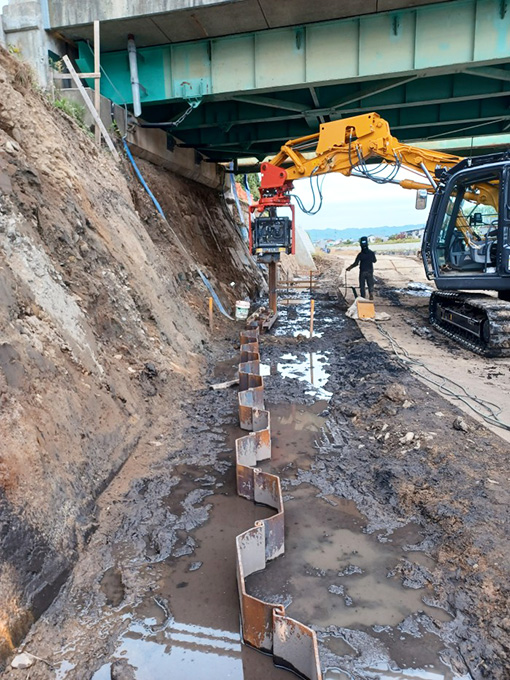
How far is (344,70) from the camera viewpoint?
35.4ft

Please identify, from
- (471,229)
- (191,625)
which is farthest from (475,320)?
(191,625)

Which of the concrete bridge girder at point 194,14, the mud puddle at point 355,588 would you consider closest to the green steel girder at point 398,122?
the concrete bridge girder at point 194,14

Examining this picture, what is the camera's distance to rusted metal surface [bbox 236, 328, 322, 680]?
268cm

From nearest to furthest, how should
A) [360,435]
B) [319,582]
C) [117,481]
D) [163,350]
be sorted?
1. [319,582]
2. [117,481]
3. [360,435]
4. [163,350]

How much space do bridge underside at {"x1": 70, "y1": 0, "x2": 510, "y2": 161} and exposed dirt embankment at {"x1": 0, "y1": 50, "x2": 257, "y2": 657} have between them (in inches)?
137

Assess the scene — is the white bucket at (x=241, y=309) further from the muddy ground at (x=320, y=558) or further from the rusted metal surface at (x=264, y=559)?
the rusted metal surface at (x=264, y=559)

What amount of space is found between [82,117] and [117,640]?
1014cm

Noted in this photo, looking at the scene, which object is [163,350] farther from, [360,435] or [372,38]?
[372,38]

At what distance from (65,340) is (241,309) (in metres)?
7.45

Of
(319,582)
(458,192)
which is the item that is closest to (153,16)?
(458,192)

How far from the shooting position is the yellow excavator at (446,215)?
29.3 feet

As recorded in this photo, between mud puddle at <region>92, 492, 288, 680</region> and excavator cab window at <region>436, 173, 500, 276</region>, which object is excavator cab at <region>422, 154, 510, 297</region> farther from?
mud puddle at <region>92, 492, 288, 680</region>

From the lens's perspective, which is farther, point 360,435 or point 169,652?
point 360,435

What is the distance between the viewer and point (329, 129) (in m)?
10.9
